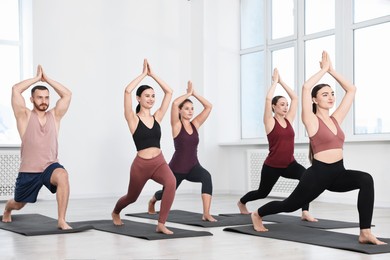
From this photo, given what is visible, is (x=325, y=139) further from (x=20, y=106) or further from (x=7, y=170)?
(x=7, y=170)

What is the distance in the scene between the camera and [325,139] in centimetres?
417

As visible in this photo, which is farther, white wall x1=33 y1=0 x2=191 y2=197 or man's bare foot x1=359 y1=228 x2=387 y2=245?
white wall x1=33 y1=0 x2=191 y2=197

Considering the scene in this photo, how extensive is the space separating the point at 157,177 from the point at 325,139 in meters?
1.30

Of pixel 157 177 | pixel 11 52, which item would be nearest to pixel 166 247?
pixel 157 177

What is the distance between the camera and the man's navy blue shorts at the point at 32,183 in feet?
16.3

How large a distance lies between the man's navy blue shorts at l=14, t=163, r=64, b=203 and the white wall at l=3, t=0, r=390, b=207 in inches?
133

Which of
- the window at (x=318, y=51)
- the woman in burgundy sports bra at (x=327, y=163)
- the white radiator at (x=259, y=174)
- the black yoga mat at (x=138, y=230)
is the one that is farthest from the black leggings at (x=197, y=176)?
the white radiator at (x=259, y=174)

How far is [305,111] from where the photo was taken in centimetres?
421

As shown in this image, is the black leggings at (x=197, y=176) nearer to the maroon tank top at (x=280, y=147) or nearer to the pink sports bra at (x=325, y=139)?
the maroon tank top at (x=280, y=147)

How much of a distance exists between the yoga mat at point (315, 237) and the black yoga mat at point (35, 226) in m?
1.22

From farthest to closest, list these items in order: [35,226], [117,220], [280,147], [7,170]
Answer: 1. [7,170]
2. [280,147]
3. [117,220]
4. [35,226]

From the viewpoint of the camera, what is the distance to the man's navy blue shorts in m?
4.97

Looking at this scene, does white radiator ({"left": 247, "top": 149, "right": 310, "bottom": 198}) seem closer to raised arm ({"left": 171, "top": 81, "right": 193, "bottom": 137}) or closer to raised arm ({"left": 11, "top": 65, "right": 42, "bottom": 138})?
raised arm ({"left": 171, "top": 81, "right": 193, "bottom": 137})

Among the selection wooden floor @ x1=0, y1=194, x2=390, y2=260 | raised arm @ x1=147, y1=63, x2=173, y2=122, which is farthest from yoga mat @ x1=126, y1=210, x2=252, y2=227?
raised arm @ x1=147, y1=63, x2=173, y2=122
